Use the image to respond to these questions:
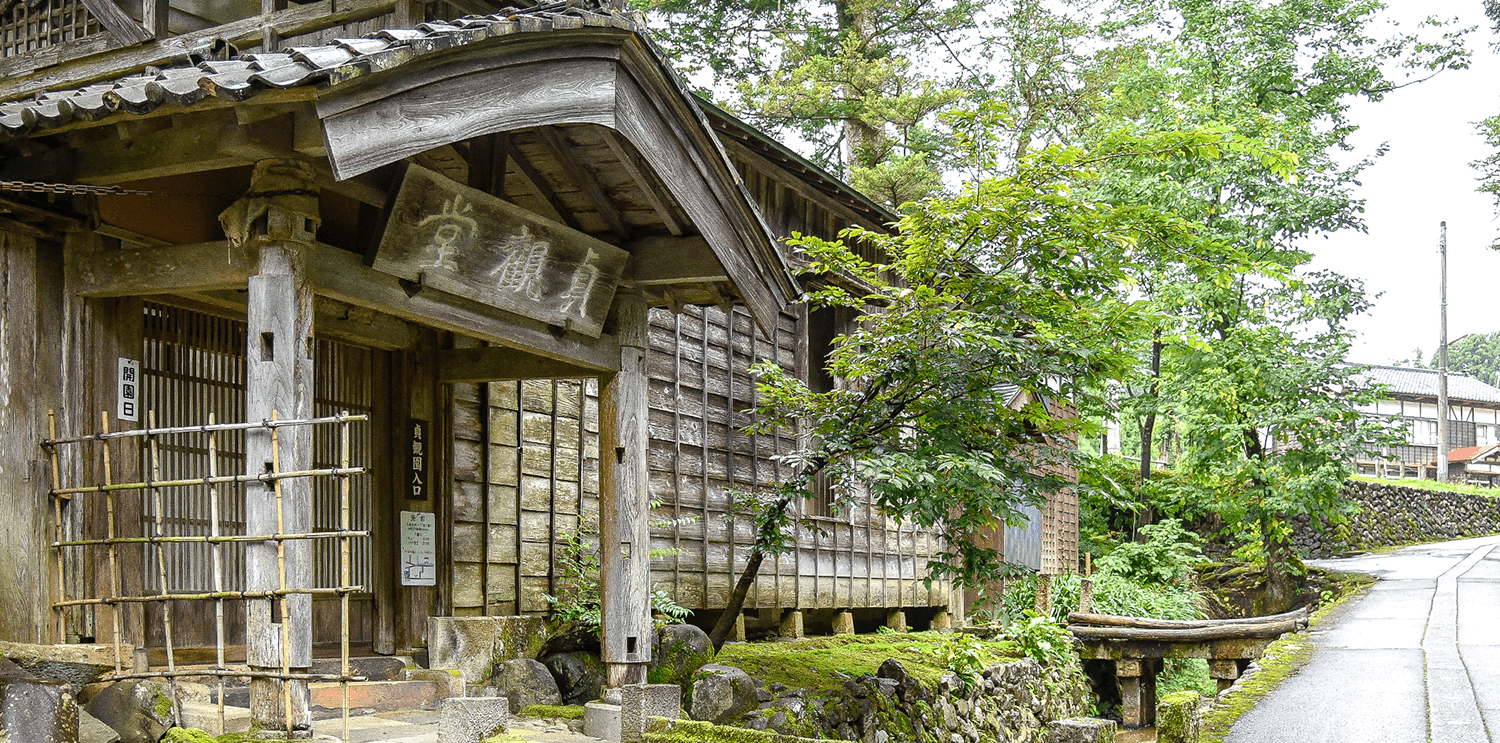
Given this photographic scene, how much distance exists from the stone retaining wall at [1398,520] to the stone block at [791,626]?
22.9 meters

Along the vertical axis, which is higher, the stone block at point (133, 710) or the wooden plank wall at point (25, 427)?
the wooden plank wall at point (25, 427)

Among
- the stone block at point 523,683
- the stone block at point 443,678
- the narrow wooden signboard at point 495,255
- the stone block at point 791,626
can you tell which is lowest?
the stone block at point 791,626

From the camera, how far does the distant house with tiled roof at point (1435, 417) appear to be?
188ft

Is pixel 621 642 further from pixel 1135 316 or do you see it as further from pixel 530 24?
pixel 1135 316

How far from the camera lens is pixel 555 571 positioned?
10.9 m

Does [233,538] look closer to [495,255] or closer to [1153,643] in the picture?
[495,255]

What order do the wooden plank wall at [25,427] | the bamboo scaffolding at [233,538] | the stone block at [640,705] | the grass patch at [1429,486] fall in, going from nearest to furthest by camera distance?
1. the bamboo scaffolding at [233,538]
2. the wooden plank wall at [25,427]
3. the stone block at [640,705]
4. the grass patch at [1429,486]

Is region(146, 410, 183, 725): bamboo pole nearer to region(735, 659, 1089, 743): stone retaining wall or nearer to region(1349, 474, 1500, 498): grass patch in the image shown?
region(735, 659, 1089, 743): stone retaining wall

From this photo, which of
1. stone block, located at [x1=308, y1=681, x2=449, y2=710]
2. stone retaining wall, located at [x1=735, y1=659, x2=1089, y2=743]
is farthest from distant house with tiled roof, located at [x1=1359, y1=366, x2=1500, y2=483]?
stone block, located at [x1=308, y1=681, x2=449, y2=710]

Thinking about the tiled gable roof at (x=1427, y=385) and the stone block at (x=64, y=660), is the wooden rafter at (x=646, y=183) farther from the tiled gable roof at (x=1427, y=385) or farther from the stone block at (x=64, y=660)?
the tiled gable roof at (x=1427, y=385)

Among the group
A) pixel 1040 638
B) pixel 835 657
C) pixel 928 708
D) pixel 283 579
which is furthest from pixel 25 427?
pixel 1040 638

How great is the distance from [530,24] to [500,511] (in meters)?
4.85

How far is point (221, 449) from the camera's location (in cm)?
829

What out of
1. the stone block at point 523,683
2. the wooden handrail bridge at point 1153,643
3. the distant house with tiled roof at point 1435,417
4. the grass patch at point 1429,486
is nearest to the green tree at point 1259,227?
the wooden handrail bridge at point 1153,643
